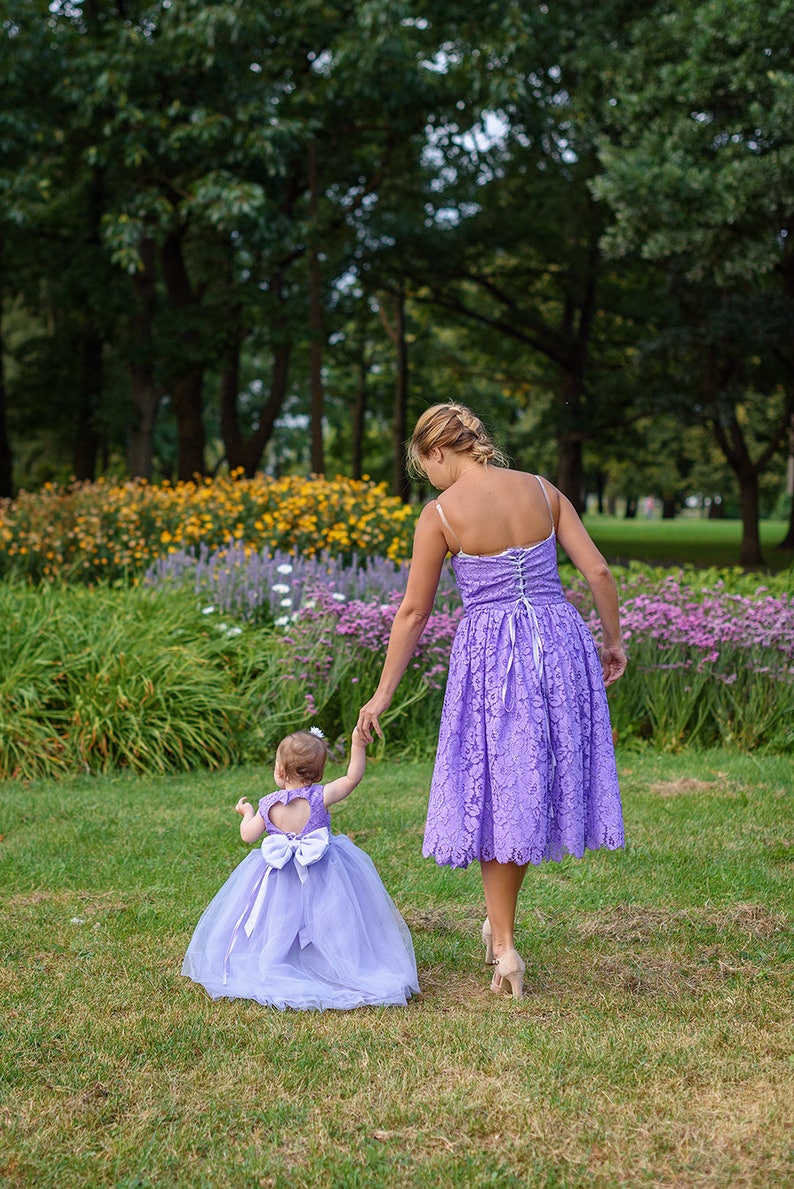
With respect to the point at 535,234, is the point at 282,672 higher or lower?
lower

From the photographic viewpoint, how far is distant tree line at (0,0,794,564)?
50.1 feet

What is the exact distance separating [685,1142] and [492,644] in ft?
4.84

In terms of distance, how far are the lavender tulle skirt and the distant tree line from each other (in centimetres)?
1134

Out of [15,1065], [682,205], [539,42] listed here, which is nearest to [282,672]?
[15,1065]

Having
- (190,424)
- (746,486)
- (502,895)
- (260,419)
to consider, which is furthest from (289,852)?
(746,486)

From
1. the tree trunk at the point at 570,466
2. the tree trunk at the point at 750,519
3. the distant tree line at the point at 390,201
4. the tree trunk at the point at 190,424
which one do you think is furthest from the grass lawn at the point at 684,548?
the tree trunk at the point at 190,424

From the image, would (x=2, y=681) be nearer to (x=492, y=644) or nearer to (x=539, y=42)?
(x=492, y=644)

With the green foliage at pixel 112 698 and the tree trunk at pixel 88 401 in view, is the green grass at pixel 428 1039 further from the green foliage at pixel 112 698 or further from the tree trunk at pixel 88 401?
the tree trunk at pixel 88 401

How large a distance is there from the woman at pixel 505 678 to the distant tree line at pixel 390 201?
11.1m

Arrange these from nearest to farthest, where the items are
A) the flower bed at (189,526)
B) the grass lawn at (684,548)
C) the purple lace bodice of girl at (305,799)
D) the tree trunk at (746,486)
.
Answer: the purple lace bodice of girl at (305,799) < the flower bed at (189,526) < the tree trunk at (746,486) < the grass lawn at (684,548)

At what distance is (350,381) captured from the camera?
35812 millimetres

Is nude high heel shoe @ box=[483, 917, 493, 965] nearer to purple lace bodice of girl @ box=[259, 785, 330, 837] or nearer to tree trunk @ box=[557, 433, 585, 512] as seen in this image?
purple lace bodice of girl @ box=[259, 785, 330, 837]

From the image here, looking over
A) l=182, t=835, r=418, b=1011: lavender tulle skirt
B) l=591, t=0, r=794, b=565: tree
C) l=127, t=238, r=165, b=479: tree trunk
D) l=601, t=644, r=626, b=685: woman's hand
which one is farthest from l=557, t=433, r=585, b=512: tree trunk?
l=182, t=835, r=418, b=1011: lavender tulle skirt

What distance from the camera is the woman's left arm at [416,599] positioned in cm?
369
